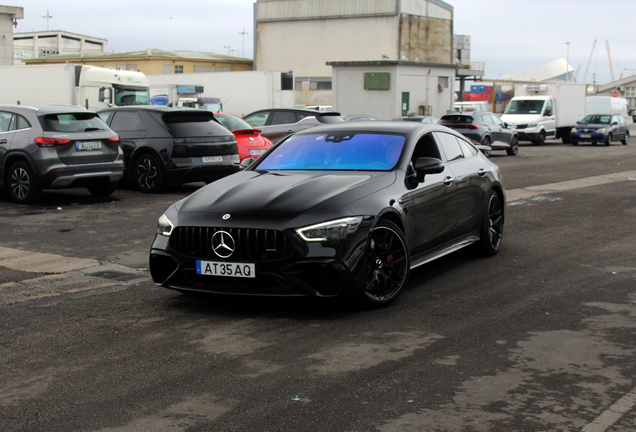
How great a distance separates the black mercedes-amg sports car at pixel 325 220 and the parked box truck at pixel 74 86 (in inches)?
753

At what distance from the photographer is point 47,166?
40.2 feet

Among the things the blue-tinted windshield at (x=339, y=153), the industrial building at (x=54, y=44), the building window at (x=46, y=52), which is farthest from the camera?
the building window at (x=46, y=52)

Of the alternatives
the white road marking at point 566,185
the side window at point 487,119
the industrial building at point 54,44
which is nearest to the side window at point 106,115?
the white road marking at point 566,185

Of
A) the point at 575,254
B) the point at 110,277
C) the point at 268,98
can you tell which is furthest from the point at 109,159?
the point at 268,98

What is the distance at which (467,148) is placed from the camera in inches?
321

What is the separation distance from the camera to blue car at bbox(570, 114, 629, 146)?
1443 inches

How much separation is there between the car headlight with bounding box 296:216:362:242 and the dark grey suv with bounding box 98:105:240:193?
29.6 ft

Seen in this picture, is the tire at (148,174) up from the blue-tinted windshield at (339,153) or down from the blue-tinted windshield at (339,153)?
down

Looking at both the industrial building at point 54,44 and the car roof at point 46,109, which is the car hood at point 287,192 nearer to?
the car roof at point 46,109

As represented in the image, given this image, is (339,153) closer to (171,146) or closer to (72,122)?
(72,122)

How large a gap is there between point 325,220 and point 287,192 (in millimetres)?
538

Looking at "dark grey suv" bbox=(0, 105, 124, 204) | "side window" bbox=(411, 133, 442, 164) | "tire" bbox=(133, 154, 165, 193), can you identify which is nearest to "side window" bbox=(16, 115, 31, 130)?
"dark grey suv" bbox=(0, 105, 124, 204)

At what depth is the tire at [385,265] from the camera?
225 inches

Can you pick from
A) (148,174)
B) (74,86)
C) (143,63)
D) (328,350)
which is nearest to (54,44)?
(143,63)
